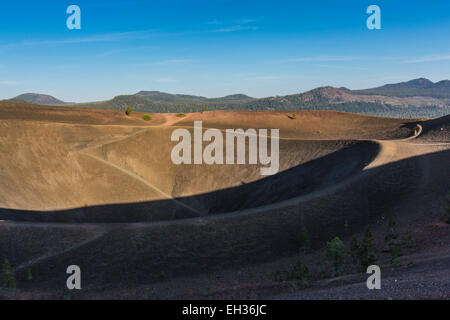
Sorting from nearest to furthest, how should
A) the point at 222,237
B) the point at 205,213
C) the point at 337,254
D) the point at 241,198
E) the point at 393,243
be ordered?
the point at 337,254 → the point at 393,243 → the point at 222,237 → the point at 241,198 → the point at 205,213

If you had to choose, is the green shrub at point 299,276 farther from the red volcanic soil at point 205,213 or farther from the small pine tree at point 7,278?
the small pine tree at point 7,278

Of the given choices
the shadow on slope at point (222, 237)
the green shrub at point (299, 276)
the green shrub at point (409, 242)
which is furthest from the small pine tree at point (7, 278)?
the green shrub at point (409, 242)

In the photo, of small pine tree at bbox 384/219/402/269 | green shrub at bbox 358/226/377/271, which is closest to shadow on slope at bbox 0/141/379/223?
small pine tree at bbox 384/219/402/269

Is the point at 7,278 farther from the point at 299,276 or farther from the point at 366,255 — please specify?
the point at 366,255

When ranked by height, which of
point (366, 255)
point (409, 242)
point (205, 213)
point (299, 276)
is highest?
point (409, 242)

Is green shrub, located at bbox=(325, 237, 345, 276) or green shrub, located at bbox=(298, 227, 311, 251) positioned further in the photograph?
green shrub, located at bbox=(298, 227, 311, 251)

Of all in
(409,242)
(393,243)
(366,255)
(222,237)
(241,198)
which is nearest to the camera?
(366,255)

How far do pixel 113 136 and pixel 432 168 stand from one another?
159 feet

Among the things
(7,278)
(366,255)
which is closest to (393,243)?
(366,255)

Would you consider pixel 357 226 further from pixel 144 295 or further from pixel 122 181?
pixel 122 181

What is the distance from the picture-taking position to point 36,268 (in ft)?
64.2

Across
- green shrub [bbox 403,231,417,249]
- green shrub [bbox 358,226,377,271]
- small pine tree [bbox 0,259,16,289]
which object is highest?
green shrub [bbox 403,231,417,249]

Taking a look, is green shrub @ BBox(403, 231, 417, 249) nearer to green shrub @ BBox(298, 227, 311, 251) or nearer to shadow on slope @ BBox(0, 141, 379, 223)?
green shrub @ BBox(298, 227, 311, 251)

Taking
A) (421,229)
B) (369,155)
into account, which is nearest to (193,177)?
(369,155)
